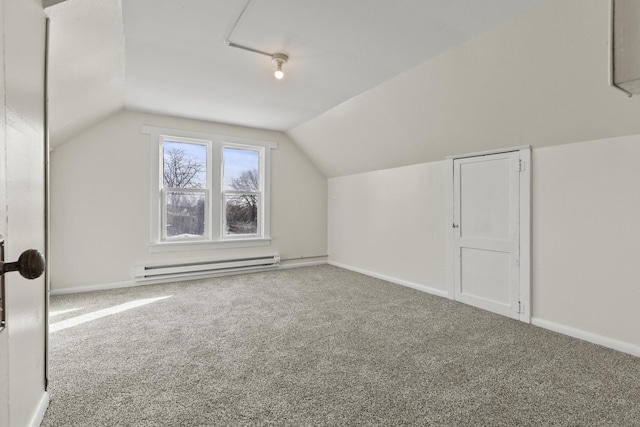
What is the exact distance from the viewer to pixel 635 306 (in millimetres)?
2404

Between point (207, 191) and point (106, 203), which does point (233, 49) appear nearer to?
point (207, 191)

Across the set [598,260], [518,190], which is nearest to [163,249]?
[518,190]

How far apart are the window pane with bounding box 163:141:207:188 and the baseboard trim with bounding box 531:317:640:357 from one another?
183 inches

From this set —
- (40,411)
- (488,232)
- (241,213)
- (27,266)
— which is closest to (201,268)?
(241,213)

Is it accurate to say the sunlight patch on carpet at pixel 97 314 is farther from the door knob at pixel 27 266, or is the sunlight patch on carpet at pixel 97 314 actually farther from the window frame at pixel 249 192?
the door knob at pixel 27 266

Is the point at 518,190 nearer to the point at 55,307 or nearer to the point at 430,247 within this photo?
the point at 430,247

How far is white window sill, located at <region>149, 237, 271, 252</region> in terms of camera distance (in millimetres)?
4448

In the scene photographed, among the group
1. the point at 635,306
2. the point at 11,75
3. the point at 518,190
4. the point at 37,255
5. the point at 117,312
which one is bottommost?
the point at 117,312

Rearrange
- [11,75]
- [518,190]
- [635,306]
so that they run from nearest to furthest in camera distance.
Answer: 1. [11,75]
2. [635,306]
3. [518,190]

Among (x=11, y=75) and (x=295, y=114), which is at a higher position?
(x=295, y=114)

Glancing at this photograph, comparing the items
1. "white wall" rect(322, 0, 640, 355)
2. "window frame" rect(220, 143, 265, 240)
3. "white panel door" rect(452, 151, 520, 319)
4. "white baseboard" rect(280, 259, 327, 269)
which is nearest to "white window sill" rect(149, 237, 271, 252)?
"window frame" rect(220, 143, 265, 240)

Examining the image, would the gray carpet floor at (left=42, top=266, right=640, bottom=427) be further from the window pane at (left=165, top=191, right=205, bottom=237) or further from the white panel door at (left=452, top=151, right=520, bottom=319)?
the window pane at (left=165, top=191, right=205, bottom=237)

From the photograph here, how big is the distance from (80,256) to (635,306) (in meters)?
5.77

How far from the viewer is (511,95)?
2.73 m
